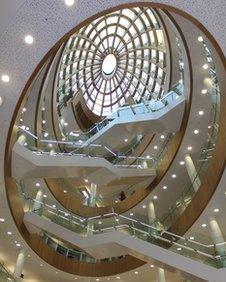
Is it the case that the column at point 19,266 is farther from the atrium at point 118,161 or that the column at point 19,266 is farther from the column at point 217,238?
the column at point 217,238

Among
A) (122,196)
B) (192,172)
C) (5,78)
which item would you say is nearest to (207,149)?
(192,172)

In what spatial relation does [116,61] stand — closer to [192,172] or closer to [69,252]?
[192,172]

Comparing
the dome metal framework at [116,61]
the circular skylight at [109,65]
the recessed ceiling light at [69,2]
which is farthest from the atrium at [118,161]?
the circular skylight at [109,65]

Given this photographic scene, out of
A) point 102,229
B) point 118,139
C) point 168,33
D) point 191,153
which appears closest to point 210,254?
point 102,229

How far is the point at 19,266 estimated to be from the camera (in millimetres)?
14812

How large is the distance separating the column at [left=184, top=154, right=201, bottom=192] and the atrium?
58mm

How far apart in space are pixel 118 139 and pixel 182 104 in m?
Answer: 6.80

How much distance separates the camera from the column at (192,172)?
47.1ft

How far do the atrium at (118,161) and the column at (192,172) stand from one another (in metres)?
0.06

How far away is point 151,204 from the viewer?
1927cm

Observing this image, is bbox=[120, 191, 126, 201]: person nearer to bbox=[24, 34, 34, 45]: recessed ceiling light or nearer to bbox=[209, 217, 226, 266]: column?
bbox=[209, 217, 226, 266]: column

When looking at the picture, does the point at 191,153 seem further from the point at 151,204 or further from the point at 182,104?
the point at 151,204

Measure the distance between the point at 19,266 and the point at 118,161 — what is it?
27.8ft

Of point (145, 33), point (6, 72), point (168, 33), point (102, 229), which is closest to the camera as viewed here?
point (6, 72)
